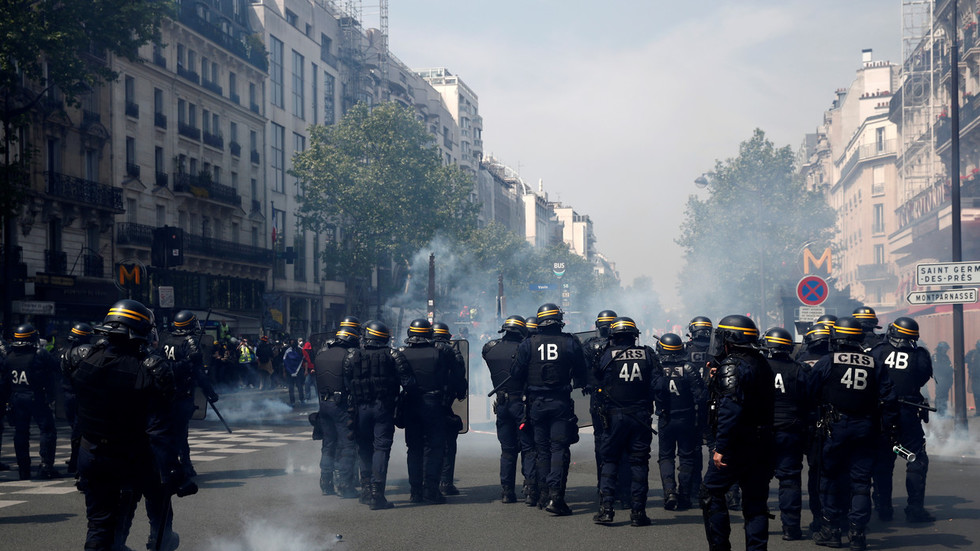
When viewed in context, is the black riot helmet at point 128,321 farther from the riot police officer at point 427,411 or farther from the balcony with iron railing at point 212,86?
the balcony with iron railing at point 212,86

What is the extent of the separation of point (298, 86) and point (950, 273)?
153 ft

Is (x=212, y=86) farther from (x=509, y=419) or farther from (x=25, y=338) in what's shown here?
(x=509, y=419)

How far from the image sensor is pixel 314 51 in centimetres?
5959

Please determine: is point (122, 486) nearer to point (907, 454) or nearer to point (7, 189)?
point (907, 454)

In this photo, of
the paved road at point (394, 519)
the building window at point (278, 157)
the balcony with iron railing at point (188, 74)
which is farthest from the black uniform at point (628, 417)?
the building window at point (278, 157)

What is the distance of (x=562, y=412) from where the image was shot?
9.62 metres

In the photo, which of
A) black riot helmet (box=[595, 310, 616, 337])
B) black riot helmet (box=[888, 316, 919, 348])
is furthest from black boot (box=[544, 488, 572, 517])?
black riot helmet (box=[888, 316, 919, 348])

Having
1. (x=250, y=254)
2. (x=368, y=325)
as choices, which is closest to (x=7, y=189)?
(x=368, y=325)

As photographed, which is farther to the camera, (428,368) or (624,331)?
(428,368)

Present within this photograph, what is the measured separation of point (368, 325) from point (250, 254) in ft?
131

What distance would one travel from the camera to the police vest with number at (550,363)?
9648 mm

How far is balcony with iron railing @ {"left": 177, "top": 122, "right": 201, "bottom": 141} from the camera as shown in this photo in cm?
4356

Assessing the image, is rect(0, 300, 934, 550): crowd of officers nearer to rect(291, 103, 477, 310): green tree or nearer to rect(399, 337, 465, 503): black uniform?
rect(399, 337, 465, 503): black uniform

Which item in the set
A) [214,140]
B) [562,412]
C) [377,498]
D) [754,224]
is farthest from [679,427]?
[754,224]
